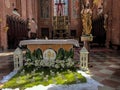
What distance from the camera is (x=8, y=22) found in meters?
13.2

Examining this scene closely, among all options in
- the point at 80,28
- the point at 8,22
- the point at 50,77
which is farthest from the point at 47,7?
the point at 50,77

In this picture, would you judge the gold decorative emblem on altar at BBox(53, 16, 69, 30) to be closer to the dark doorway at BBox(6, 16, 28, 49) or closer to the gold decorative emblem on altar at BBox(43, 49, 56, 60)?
the dark doorway at BBox(6, 16, 28, 49)

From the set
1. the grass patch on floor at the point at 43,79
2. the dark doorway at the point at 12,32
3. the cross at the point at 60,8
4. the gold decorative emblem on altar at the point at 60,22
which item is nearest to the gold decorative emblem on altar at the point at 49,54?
the grass patch on floor at the point at 43,79

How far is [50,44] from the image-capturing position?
20.0ft

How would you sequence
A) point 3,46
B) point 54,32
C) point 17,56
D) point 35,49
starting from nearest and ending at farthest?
1. point 17,56
2. point 35,49
3. point 3,46
4. point 54,32

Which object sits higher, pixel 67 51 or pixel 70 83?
pixel 67 51

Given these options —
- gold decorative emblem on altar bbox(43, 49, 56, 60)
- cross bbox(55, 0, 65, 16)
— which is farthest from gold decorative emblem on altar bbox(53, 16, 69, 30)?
gold decorative emblem on altar bbox(43, 49, 56, 60)

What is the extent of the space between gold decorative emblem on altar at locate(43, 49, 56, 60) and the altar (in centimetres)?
18

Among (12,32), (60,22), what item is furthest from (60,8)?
(12,32)

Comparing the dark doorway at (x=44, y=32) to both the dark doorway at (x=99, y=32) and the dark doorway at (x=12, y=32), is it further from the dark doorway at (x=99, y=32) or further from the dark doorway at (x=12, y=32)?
the dark doorway at (x=12, y=32)

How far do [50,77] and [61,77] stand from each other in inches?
11.3

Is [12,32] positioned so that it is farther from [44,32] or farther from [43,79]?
[44,32]

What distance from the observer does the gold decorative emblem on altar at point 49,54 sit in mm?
6012

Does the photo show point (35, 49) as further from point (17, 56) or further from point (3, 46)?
point (3, 46)
